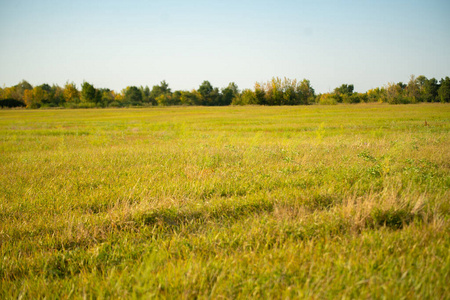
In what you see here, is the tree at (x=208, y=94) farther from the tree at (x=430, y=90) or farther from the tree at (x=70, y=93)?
the tree at (x=430, y=90)

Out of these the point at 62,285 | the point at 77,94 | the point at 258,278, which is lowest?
the point at 62,285

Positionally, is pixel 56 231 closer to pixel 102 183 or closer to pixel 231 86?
pixel 102 183

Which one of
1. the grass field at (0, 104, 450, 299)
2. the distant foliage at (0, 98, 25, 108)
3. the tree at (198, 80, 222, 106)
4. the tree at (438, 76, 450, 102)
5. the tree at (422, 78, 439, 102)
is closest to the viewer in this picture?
the grass field at (0, 104, 450, 299)

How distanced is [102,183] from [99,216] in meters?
1.95

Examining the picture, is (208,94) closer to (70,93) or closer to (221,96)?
(221,96)

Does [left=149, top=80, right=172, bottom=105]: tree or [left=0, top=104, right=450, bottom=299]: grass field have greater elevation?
[left=149, top=80, right=172, bottom=105]: tree

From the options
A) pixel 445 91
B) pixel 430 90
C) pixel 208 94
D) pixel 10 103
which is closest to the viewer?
pixel 445 91

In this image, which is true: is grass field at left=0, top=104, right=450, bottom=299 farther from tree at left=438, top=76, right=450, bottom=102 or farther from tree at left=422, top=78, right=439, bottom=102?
tree at left=422, top=78, right=439, bottom=102

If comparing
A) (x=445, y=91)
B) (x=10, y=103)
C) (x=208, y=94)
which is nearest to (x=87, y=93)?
(x=10, y=103)

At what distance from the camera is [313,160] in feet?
Answer: 24.1

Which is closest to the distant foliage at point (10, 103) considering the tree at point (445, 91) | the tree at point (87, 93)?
the tree at point (87, 93)

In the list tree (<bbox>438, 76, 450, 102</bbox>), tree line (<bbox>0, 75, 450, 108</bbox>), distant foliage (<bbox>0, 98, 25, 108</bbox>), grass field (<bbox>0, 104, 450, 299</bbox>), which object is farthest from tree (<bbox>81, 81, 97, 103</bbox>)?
tree (<bbox>438, 76, 450, 102</bbox>)

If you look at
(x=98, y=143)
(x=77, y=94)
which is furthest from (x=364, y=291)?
(x=77, y=94)

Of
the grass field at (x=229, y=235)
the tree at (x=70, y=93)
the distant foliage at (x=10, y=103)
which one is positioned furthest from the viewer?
→ the tree at (x=70, y=93)
